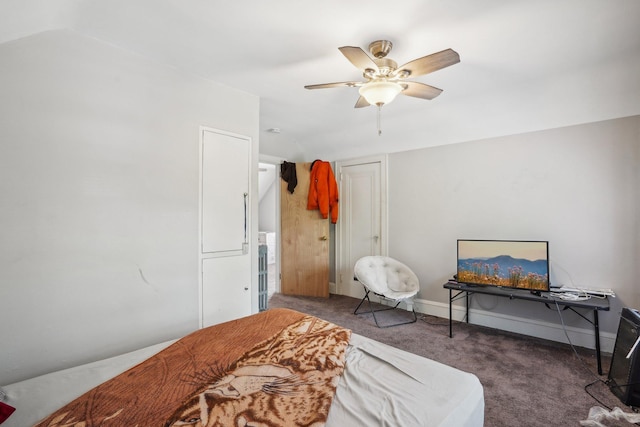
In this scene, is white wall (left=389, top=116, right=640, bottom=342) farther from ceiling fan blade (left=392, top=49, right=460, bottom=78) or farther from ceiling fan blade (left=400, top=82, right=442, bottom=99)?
ceiling fan blade (left=392, top=49, right=460, bottom=78)

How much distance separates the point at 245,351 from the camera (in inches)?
60.2

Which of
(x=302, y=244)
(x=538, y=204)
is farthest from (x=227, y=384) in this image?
(x=302, y=244)

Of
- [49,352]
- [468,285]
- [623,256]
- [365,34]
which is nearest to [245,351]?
[49,352]

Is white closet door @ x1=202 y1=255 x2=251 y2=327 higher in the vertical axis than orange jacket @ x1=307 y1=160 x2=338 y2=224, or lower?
lower

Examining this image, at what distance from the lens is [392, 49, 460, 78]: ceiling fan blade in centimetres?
185

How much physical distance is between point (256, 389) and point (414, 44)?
2.37 metres

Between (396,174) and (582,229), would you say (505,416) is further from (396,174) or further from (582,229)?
(396,174)

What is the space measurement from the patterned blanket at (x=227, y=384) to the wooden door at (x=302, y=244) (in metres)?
2.86

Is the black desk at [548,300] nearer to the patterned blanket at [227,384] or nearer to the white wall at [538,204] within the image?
the white wall at [538,204]

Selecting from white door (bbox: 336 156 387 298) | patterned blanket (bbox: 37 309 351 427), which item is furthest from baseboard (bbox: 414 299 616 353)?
patterned blanket (bbox: 37 309 351 427)

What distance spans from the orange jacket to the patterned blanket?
288 cm

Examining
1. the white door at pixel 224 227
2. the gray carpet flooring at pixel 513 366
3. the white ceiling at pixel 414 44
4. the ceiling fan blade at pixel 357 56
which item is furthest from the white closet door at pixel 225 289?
the ceiling fan blade at pixel 357 56

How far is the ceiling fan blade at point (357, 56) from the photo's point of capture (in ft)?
5.90

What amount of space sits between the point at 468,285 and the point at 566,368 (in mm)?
977
